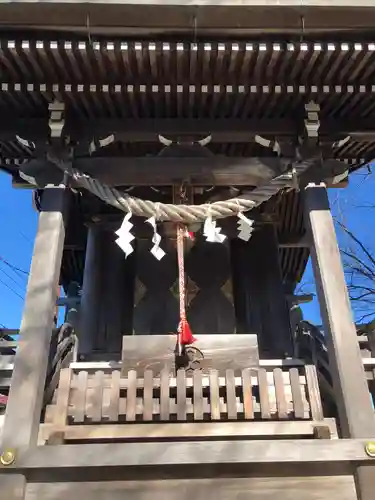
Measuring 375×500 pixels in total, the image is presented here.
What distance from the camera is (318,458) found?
3.84 metres

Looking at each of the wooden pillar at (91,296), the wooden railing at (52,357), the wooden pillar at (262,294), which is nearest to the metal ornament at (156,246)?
the wooden railing at (52,357)

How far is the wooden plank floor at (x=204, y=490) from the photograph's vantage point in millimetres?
3793

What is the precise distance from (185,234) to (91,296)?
1.97 metres

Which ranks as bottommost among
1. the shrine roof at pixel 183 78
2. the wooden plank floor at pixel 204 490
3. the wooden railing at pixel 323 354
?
the wooden plank floor at pixel 204 490

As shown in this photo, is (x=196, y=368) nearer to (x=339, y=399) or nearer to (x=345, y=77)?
(x=339, y=399)

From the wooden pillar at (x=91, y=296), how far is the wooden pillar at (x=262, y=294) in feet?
6.02

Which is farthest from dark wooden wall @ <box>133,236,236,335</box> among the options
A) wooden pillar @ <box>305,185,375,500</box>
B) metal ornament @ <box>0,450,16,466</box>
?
metal ornament @ <box>0,450,16,466</box>

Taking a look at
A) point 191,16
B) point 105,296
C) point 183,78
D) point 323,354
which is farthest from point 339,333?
point 105,296

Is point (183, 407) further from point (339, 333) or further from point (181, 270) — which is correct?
point (339, 333)

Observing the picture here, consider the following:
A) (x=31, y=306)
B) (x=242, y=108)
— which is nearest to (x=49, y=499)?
Answer: (x=31, y=306)

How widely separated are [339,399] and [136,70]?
3.48 m

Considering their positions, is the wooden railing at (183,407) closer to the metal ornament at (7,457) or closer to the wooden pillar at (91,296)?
the metal ornament at (7,457)

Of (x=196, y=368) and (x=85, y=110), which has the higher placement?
(x=85, y=110)

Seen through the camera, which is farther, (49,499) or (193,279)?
(193,279)
